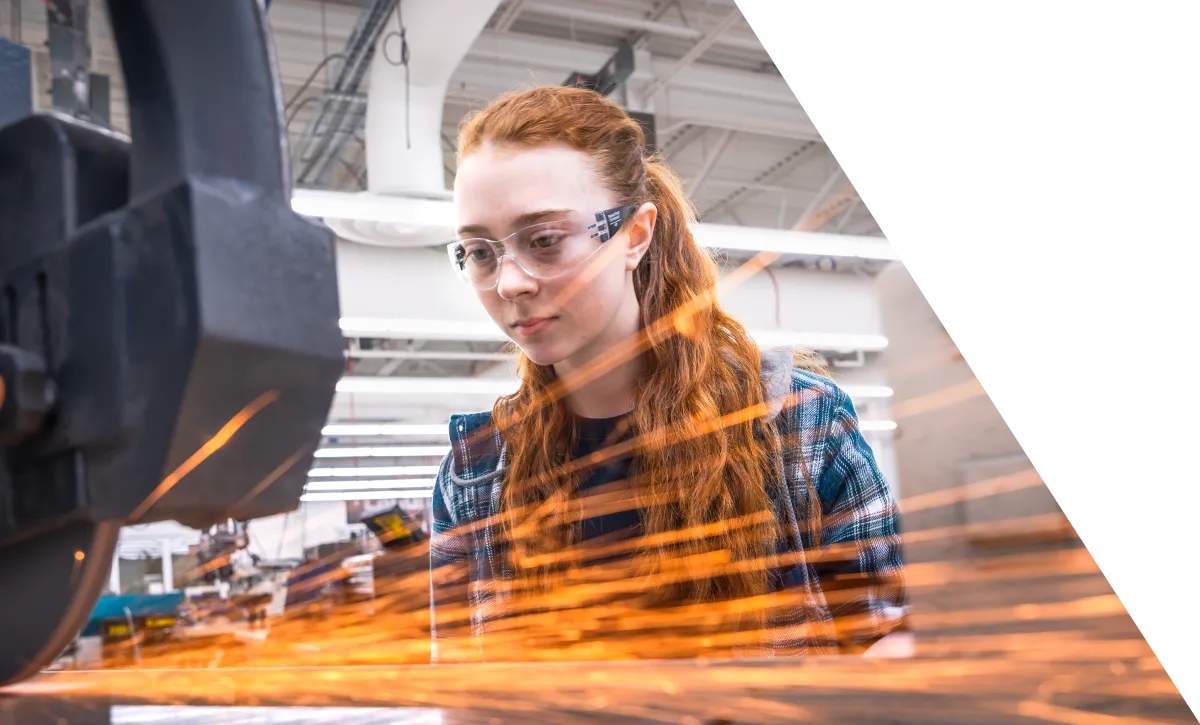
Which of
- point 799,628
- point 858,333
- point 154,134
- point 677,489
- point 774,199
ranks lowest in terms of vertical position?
point 799,628

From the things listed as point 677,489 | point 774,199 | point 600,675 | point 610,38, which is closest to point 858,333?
point 610,38

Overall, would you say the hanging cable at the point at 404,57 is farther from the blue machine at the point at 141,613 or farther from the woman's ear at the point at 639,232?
the blue machine at the point at 141,613

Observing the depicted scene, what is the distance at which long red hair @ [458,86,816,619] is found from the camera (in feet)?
3.77

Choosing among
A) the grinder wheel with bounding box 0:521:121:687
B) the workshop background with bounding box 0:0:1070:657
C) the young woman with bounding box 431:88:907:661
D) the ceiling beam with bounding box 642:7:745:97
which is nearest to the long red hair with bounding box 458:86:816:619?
the young woman with bounding box 431:88:907:661

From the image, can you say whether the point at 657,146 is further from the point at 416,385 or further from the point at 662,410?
the point at 662,410

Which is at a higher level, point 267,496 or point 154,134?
point 154,134

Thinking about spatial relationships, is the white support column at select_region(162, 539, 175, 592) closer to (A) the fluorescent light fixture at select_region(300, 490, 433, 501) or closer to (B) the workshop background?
(B) the workshop background

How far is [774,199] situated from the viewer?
769cm

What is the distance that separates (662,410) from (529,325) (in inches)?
8.5

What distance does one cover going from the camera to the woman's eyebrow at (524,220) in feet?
3.57

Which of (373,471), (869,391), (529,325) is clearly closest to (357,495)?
(373,471)

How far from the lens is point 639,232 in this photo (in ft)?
4.01

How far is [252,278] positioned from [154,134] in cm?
7

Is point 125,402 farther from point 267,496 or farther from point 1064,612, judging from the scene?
point 1064,612
